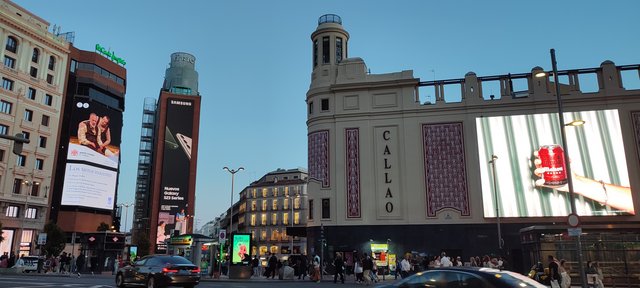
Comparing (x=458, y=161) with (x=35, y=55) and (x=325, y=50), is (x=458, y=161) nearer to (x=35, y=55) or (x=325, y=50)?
(x=325, y=50)

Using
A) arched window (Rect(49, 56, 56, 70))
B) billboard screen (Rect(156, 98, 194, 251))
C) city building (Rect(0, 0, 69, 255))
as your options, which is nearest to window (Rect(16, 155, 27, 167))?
city building (Rect(0, 0, 69, 255))

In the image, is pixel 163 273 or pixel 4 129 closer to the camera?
pixel 163 273

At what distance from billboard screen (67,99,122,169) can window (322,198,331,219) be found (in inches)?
1683

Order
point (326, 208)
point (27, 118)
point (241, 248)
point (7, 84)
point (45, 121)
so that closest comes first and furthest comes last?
point (241, 248)
point (326, 208)
point (7, 84)
point (27, 118)
point (45, 121)

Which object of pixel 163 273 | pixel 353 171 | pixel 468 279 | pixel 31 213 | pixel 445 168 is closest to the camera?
pixel 468 279

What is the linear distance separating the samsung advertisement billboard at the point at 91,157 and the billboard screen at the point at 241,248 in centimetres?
4756

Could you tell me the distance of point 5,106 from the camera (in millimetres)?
59094

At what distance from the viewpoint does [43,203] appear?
202ft

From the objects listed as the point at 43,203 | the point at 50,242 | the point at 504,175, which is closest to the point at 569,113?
the point at 504,175

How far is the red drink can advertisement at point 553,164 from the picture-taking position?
4159cm

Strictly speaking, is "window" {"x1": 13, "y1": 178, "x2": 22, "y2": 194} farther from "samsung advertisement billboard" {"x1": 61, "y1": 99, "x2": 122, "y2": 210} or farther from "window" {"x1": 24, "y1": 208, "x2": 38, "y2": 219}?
"samsung advertisement billboard" {"x1": 61, "y1": 99, "x2": 122, "y2": 210}

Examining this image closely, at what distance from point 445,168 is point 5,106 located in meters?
53.2

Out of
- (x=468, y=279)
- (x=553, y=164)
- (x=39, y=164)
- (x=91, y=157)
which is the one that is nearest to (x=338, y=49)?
(x=553, y=164)

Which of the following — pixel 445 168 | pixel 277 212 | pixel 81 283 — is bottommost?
pixel 81 283
